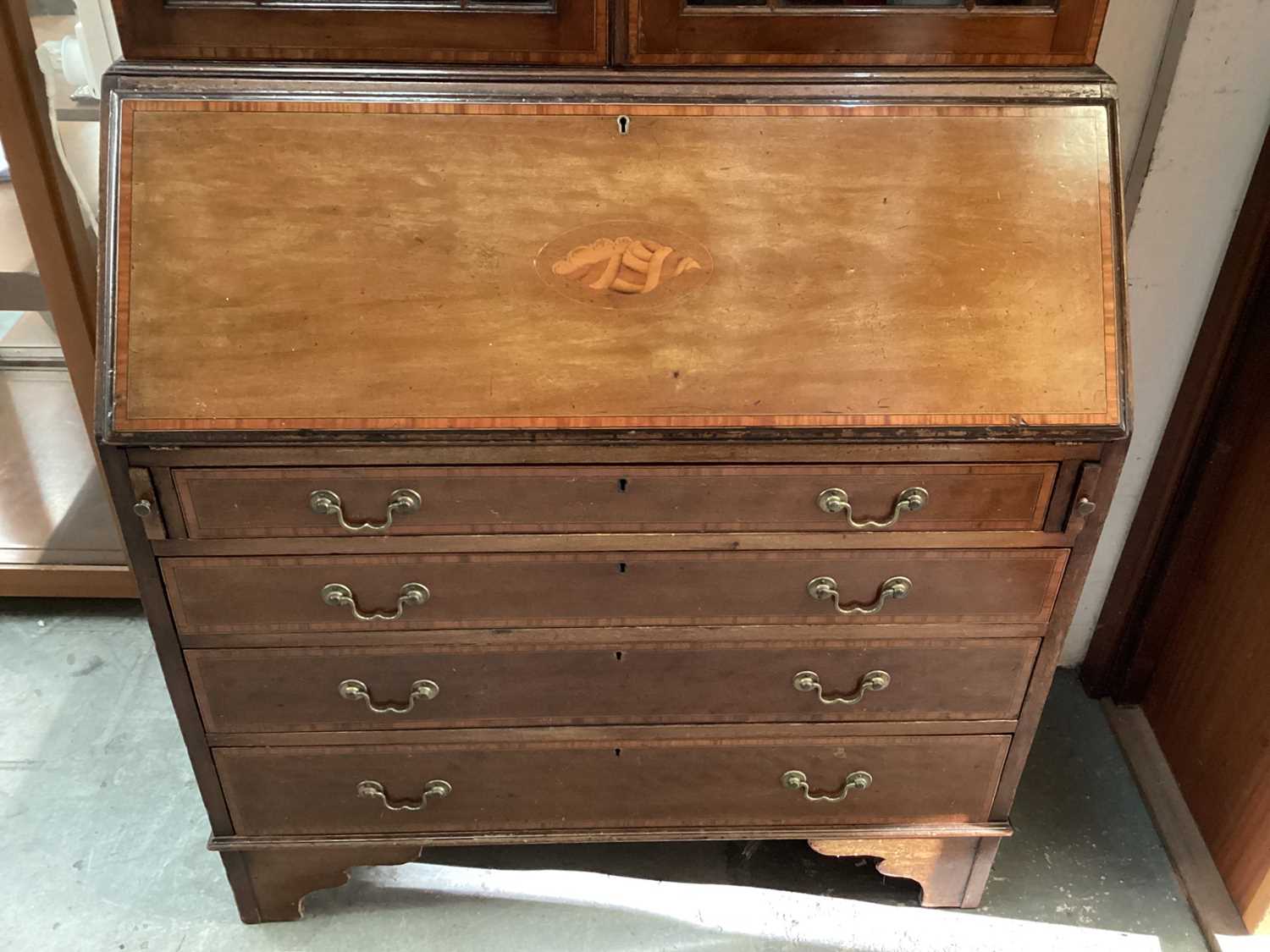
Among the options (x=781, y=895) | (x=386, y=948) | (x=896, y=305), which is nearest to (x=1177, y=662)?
(x=781, y=895)

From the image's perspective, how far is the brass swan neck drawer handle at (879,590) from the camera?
1388 millimetres

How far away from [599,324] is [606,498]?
0.72ft

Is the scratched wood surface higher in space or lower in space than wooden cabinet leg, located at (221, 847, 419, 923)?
higher

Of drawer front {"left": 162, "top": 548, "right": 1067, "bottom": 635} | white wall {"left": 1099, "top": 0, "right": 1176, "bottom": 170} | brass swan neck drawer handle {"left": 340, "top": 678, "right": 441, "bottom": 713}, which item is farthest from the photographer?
white wall {"left": 1099, "top": 0, "right": 1176, "bottom": 170}

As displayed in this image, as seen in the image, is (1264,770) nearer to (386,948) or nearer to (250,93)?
(386,948)

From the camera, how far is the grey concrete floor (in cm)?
173

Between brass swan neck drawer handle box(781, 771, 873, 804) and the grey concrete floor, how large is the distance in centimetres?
30

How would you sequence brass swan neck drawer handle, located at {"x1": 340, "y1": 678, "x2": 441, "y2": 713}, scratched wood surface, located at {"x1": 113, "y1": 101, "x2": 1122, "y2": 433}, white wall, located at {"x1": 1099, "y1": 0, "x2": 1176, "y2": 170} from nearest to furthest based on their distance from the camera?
scratched wood surface, located at {"x1": 113, "y1": 101, "x2": 1122, "y2": 433} → brass swan neck drawer handle, located at {"x1": 340, "y1": 678, "x2": 441, "y2": 713} → white wall, located at {"x1": 1099, "y1": 0, "x2": 1176, "y2": 170}

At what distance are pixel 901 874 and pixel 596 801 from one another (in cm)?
54

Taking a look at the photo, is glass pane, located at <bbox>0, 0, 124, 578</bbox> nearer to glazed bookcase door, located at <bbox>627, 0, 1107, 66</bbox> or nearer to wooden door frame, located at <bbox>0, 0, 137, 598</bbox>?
wooden door frame, located at <bbox>0, 0, 137, 598</bbox>

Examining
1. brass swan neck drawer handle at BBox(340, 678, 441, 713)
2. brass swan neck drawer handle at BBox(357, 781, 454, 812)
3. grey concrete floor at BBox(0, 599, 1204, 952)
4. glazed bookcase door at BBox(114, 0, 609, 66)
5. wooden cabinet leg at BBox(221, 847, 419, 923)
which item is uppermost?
glazed bookcase door at BBox(114, 0, 609, 66)

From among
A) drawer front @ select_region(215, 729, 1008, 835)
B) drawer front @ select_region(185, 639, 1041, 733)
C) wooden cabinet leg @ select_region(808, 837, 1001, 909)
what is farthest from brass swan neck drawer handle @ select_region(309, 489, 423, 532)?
wooden cabinet leg @ select_region(808, 837, 1001, 909)

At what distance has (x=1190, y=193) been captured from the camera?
66.2 inches

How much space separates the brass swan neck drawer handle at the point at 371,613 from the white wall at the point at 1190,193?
44.1 inches
